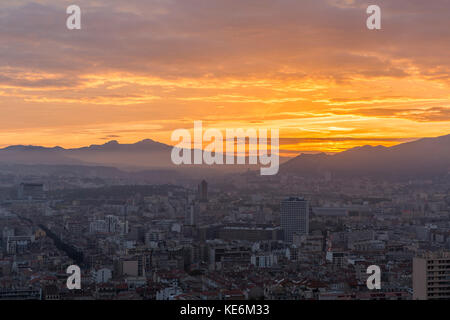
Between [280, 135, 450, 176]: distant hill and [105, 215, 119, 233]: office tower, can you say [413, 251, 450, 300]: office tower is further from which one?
[280, 135, 450, 176]: distant hill

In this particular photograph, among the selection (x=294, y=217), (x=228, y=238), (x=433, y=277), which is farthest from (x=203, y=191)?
(x=433, y=277)

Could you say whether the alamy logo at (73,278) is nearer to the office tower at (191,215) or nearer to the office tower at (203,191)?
the office tower at (191,215)

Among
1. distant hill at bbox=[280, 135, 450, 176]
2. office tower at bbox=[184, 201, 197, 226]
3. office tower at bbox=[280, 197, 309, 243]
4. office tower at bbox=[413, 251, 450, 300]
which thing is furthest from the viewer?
distant hill at bbox=[280, 135, 450, 176]

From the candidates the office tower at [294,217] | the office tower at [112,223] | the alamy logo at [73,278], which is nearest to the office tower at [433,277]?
the alamy logo at [73,278]

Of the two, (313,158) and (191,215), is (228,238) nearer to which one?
(191,215)

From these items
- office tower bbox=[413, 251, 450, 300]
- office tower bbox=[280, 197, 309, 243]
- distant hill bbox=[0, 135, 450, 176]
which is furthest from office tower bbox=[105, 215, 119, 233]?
office tower bbox=[413, 251, 450, 300]

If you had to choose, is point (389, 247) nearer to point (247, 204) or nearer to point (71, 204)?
point (247, 204)
